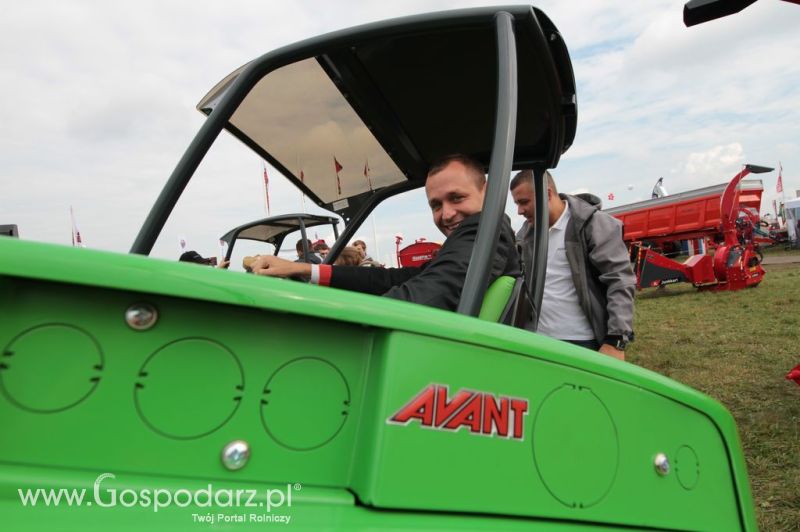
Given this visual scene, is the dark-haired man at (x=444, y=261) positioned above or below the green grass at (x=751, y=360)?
above

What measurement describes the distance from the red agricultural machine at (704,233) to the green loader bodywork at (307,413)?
22.6ft

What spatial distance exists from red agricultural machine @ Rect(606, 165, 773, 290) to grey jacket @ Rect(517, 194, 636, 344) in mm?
5044

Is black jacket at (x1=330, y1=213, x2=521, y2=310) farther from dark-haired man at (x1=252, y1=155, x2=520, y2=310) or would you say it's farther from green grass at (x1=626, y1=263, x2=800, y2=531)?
green grass at (x1=626, y1=263, x2=800, y2=531)

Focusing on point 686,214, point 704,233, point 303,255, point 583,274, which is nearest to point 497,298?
point 583,274

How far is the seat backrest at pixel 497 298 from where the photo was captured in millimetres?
1098

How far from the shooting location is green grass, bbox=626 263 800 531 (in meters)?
2.69

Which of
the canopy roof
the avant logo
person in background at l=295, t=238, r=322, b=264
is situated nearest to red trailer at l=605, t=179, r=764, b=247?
person in background at l=295, t=238, r=322, b=264

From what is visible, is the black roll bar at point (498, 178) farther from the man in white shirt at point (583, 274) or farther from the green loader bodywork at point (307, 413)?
the man in white shirt at point (583, 274)

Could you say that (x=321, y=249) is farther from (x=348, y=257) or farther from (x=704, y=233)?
(x=704, y=233)

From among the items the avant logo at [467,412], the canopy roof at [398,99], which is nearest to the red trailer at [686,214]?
the canopy roof at [398,99]

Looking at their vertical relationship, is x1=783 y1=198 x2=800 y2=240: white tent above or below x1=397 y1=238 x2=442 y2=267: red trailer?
above

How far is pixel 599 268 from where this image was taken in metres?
2.51

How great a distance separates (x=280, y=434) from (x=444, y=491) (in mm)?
248

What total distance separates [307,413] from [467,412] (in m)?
0.23
